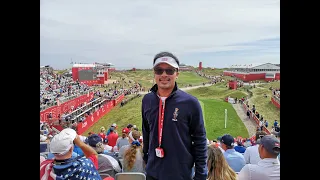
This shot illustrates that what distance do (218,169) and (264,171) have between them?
32 cm

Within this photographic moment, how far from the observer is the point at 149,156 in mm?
1714

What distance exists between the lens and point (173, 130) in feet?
5.21

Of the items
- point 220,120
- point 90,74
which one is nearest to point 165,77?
Answer: point 220,120

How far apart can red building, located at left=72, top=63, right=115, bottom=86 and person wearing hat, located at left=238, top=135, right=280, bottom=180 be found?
21.0 m

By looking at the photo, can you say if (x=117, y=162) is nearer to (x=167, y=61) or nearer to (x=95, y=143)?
(x=95, y=143)

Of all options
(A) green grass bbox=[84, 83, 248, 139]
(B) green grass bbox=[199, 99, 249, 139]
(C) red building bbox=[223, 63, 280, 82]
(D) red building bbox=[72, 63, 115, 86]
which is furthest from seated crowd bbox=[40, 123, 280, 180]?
(D) red building bbox=[72, 63, 115, 86]

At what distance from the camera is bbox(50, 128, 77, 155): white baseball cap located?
1.62 metres

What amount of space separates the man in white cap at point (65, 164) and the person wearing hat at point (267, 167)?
940 mm
